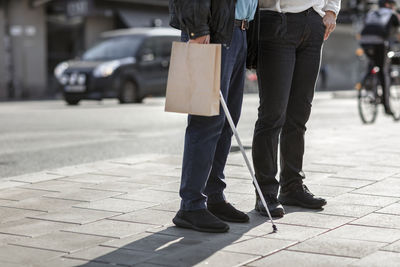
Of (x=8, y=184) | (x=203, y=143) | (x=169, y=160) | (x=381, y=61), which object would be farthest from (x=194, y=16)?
(x=381, y=61)

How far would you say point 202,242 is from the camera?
3.91m

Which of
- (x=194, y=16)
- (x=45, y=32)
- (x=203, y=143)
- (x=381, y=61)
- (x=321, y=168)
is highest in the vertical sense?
(x=194, y=16)

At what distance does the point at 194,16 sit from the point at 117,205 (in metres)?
1.41

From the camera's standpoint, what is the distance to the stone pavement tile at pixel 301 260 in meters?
3.48

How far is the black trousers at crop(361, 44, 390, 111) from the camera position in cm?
1147

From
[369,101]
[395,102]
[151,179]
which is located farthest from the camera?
[395,102]

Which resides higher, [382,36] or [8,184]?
[382,36]

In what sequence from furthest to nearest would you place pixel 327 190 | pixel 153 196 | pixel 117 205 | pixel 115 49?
1. pixel 115 49
2. pixel 327 190
3. pixel 153 196
4. pixel 117 205

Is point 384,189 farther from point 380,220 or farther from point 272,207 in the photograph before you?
point 272,207

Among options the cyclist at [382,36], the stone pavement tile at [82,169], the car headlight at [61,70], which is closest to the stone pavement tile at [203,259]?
the stone pavement tile at [82,169]

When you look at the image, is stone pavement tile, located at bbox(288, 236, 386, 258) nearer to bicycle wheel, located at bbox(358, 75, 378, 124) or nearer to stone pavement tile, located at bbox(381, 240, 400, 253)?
stone pavement tile, located at bbox(381, 240, 400, 253)

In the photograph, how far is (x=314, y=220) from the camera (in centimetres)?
446

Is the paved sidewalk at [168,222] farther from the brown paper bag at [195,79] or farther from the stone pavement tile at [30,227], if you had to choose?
the brown paper bag at [195,79]

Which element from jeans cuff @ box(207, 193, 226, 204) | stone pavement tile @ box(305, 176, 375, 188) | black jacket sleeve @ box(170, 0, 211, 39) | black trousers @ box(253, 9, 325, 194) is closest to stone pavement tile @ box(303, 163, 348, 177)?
stone pavement tile @ box(305, 176, 375, 188)
